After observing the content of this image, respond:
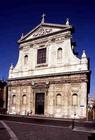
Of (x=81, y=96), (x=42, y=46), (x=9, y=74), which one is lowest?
(x=81, y=96)

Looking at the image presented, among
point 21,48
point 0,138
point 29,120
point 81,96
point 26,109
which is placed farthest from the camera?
point 21,48

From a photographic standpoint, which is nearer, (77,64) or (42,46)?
(77,64)

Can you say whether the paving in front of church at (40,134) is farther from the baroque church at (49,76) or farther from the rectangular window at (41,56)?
the rectangular window at (41,56)

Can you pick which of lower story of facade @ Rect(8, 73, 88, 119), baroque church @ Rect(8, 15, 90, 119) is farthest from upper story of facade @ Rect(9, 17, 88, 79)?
lower story of facade @ Rect(8, 73, 88, 119)

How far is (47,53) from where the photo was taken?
34.3m

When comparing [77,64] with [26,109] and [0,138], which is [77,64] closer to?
[26,109]

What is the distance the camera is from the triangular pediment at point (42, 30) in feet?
110

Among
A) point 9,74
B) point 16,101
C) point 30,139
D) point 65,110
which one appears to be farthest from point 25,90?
point 30,139

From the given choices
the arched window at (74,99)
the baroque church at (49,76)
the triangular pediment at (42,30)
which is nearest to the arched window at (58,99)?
the baroque church at (49,76)

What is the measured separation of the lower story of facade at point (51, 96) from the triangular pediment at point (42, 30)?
20.4ft

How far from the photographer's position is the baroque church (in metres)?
30.2

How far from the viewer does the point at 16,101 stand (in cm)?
3672

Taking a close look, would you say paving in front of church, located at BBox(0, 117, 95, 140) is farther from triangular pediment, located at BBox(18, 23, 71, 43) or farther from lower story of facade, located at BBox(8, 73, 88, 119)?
triangular pediment, located at BBox(18, 23, 71, 43)

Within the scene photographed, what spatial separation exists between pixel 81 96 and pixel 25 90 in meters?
9.73
